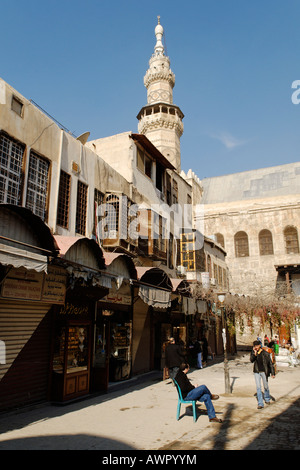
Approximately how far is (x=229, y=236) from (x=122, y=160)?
80.1ft

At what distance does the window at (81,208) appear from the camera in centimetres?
1198

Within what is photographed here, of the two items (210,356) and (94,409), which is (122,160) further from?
(210,356)

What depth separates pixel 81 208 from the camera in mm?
12227

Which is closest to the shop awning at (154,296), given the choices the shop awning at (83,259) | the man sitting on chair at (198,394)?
the shop awning at (83,259)

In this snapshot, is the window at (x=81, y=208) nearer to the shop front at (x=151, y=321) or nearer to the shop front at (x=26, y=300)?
the shop front at (x=151, y=321)

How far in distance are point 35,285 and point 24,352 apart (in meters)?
1.85

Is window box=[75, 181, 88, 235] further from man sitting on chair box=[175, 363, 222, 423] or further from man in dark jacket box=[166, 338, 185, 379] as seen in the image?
man sitting on chair box=[175, 363, 222, 423]

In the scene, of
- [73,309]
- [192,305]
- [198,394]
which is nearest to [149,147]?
[192,305]

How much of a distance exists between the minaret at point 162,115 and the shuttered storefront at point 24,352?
33150 millimetres

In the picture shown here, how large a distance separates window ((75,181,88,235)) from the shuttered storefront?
3.64 m

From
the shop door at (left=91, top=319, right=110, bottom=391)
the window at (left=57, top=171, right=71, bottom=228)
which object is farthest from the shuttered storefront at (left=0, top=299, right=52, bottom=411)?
the window at (left=57, top=171, right=71, bottom=228)

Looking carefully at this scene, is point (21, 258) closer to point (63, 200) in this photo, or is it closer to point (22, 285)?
point (22, 285)

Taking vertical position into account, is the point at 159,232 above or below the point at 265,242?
below

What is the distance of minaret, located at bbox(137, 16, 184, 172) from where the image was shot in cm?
4038
